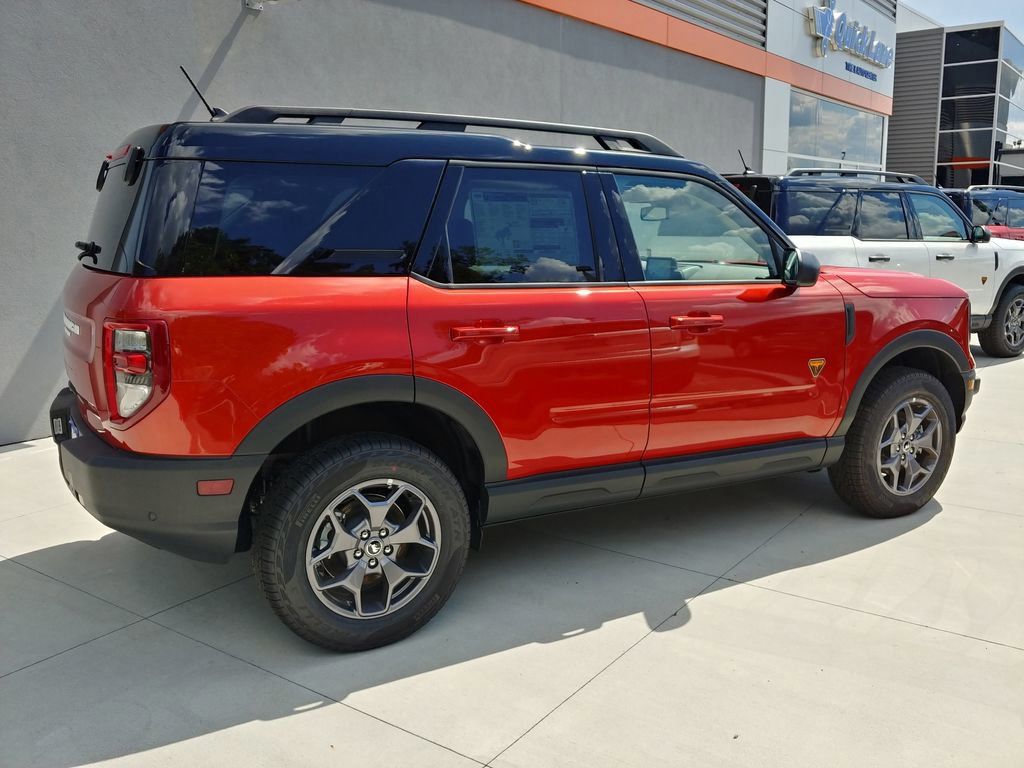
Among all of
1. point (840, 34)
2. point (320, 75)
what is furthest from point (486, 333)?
point (840, 34)

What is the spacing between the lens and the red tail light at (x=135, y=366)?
8.85ft

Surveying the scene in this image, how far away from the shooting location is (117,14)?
20.0 ft

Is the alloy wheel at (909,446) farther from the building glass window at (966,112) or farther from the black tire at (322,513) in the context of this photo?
the building glass window at (966,112)

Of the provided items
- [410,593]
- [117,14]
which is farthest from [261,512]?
[117,14]

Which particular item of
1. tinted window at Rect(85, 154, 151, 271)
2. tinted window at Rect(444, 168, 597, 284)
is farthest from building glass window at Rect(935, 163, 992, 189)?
tinted window at Rect(85, 154, 151, 271)

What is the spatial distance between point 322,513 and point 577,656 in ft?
3.43

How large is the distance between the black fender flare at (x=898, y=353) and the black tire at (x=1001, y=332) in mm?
5929

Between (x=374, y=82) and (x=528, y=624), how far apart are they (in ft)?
20.0

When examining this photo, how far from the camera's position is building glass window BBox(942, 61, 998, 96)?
97.1ft

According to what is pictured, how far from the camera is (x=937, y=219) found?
869 centimetres

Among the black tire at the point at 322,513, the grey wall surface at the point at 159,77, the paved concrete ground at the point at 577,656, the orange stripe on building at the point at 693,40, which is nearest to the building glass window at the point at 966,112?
the orange stripe on building at the point at 693,40

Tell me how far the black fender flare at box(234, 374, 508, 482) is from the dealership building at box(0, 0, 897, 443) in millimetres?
4024

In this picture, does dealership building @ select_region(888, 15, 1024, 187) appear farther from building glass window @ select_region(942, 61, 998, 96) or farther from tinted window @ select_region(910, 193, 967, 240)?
tinted window @ select_region(910, 193, 967, 240)

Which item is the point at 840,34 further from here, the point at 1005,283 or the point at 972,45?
the point at 972,45
